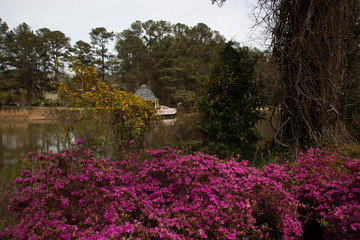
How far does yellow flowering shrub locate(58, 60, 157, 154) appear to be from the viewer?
481 cm

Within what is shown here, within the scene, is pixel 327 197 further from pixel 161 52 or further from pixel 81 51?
pixel 81 51

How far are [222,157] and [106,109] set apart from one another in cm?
295

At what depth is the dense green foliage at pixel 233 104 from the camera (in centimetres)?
502

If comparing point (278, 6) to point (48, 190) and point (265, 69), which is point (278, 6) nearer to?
point (265, 69)

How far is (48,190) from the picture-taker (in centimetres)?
145

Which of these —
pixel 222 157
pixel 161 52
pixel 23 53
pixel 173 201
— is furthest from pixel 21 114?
pixel 173 201

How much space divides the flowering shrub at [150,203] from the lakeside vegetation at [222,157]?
1cm

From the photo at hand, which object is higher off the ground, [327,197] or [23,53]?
[23,53]

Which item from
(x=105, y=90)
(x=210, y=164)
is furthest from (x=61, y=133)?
(x=210, y=164)

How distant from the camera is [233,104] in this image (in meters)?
5.03

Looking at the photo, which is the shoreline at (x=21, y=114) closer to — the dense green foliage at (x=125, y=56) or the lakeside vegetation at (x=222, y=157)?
the dense green foliage at (x=125, y=56)

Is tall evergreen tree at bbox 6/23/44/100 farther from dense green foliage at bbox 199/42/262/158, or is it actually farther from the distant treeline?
dense green foliage at bbox 199/42/262/158

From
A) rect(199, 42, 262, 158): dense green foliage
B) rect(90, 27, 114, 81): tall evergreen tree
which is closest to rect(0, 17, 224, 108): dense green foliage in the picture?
rect(90, 27, 114, 81): tall evergreen tree

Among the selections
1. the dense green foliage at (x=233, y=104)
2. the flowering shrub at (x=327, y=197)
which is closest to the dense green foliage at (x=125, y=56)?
the dense green foliage at (x=233, y=104)
